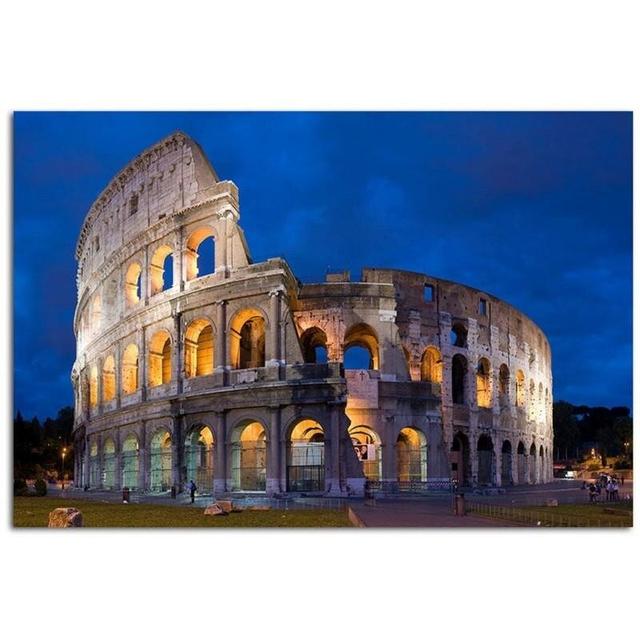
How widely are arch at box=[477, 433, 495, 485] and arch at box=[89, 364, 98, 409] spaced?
16634mm

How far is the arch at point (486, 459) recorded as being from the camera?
32688 mm

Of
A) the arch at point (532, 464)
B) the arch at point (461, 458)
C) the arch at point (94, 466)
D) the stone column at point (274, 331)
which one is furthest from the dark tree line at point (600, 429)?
the arch at point (94, 466)

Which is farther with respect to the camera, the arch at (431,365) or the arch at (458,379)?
the arch at (458,379)

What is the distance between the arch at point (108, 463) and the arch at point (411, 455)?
10.5m

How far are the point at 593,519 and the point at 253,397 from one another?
11.0m

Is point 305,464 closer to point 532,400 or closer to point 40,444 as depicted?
point 40,444

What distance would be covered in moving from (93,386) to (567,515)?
17.9 meters

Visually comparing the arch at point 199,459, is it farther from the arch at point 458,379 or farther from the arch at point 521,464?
the arch at point 521,464

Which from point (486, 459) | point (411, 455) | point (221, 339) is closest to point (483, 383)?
point (486, 459)

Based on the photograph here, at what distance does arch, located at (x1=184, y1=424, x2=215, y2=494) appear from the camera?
22938 millimetres

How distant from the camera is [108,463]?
1073 inches

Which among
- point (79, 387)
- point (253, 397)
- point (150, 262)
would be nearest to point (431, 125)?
point (253, 397)

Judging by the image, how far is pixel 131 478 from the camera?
26203mm
